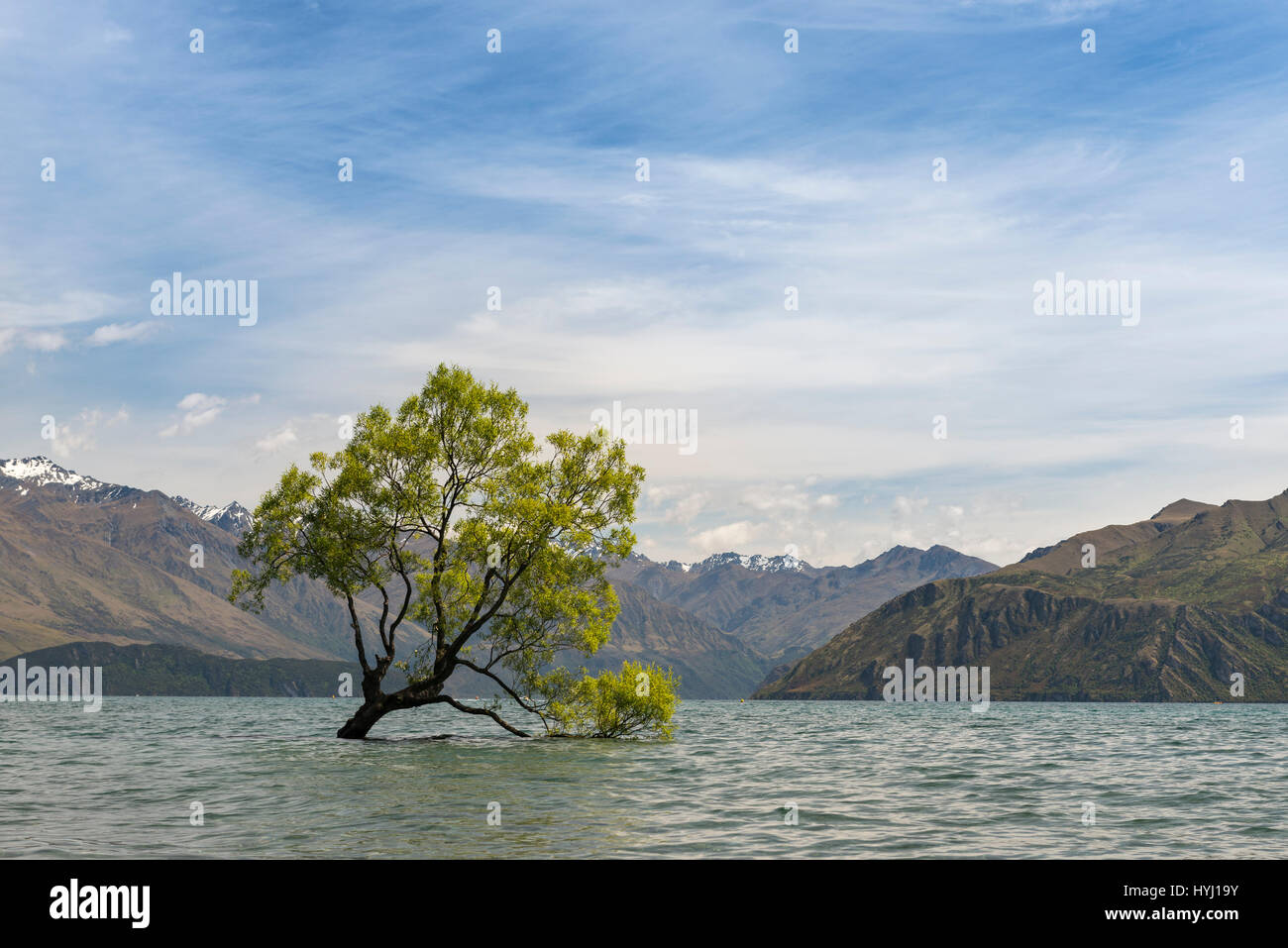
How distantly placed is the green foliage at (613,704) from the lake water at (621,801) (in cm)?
215

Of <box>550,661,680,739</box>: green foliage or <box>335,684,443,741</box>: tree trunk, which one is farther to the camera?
<box>550,661,680,739</box>: green foliage

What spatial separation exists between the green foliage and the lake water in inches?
84.6

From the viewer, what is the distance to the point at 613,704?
2670 inches

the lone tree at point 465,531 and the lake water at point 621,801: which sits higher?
the lone tree at point 465,531

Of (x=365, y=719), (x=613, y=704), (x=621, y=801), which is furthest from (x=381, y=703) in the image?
(x=621, y=801)

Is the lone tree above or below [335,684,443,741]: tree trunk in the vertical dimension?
above

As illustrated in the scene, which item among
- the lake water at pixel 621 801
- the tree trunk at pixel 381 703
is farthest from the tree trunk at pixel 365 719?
the lake water at pixel 621 801

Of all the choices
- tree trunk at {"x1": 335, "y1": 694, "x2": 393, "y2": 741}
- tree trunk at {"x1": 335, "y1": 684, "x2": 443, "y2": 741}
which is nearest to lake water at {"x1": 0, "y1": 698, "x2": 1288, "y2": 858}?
tree trunk at {"x1": 335, "y1": 684, "x2": 443, "y2": 741}

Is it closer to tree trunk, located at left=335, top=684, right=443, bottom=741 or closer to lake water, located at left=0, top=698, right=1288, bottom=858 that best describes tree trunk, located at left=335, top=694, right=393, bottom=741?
tree trunk, located at left=335, top=684, right=443, bottom=741

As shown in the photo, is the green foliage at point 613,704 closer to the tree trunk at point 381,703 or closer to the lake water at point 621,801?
the lake water at point 621,801

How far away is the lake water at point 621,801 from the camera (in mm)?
26859

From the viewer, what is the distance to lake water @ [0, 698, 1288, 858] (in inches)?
1057

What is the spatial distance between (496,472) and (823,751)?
91.3 ft
